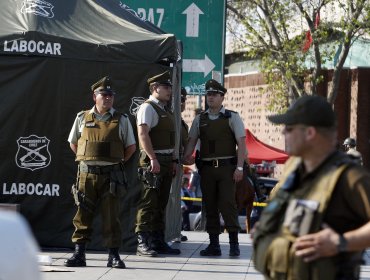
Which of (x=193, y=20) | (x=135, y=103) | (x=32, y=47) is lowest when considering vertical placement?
(x=135, y=103)

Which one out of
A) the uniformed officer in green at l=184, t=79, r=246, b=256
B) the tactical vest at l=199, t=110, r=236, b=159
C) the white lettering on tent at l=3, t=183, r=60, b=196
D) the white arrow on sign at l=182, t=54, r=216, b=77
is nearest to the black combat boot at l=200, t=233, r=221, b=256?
the uniformed officer in green at l=184, t=79, r=246, b=256

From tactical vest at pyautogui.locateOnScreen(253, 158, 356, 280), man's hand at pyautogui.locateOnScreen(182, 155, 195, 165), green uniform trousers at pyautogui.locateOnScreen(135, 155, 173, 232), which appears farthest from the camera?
man's hand at pyautogui.locateOnScreen(182, 155, 195, 165)

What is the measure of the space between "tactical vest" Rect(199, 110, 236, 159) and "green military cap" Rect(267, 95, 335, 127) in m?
7.15

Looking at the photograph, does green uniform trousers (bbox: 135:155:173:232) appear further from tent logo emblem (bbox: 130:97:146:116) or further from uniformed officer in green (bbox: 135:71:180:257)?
tent logo emblem (bbox: 130:97:146:116)

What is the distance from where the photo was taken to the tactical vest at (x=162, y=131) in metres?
12.2

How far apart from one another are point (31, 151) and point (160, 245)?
1.90m

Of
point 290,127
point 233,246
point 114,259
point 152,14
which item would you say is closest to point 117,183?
point 114,259

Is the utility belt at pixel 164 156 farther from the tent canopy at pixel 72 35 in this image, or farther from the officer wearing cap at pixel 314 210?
the officer wearing cap at pixel 314 210

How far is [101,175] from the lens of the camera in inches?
445

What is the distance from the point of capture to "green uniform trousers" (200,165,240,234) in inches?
499

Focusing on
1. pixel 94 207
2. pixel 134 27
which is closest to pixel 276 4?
pixel 134 27

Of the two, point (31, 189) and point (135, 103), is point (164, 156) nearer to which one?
point (135, 103)

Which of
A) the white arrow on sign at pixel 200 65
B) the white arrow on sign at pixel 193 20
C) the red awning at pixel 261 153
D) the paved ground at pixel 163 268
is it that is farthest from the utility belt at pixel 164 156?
the red awning at pixel 261 153

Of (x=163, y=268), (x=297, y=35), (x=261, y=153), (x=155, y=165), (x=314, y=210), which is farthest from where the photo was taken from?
(x=297, y=35)
